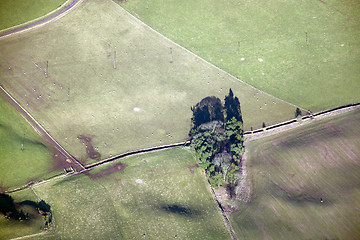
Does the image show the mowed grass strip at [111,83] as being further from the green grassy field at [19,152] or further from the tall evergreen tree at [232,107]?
the green grassy field at [19,152]

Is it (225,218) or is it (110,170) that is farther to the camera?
(110,170)

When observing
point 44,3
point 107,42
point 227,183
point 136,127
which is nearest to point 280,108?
point 227,183

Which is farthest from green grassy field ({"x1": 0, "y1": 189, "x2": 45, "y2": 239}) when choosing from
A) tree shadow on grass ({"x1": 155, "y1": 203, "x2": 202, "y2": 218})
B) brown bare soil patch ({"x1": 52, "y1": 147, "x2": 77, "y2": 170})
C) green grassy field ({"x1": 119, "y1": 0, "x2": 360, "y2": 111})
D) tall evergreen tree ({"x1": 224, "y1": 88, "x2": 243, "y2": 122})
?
green grassy field ({"x1": 119, "y1": 0, "x2": 360, "y2": 111})

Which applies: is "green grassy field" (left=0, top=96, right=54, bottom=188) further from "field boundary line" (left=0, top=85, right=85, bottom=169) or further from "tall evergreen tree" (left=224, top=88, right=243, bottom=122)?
"tall evergreen tree" (left=224, top=88, right=243, bottom=122)

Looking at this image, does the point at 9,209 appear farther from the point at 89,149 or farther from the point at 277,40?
the point at 277,40

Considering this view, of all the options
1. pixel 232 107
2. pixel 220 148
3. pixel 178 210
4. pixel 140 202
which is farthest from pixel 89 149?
pixel 232 107

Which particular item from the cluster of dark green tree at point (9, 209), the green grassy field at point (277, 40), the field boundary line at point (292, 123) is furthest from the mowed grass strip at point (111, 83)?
the cluster of dark green tree at point (9, 209)
